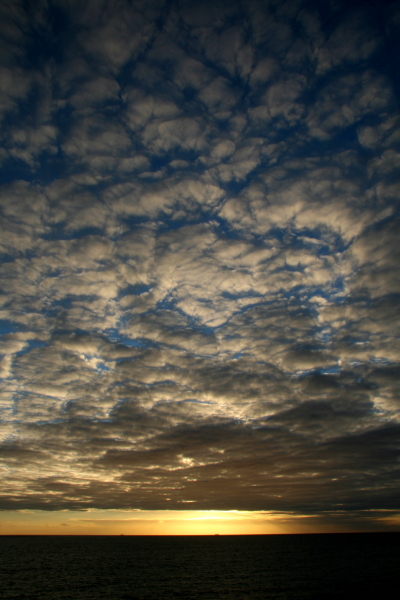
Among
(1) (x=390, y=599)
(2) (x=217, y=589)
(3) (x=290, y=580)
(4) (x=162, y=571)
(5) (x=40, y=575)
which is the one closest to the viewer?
(1) (x=390, y=599)

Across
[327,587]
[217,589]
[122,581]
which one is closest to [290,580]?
[327,587]

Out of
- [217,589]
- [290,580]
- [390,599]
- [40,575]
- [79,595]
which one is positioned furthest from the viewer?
[40,575]

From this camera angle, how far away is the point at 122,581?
82.6 m

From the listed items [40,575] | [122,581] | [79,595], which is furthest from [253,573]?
[40,575]

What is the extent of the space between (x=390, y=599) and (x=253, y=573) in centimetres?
4447

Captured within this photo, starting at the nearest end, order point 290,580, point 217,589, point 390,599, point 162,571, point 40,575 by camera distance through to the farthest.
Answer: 1. point 390,599
2. point 217,589
3. point 290,580
4. point 40,575
5. point 162,571

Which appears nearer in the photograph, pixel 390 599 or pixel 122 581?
pixel 390 599

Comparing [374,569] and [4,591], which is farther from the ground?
[4,591]

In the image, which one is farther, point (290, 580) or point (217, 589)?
point (290, 580)

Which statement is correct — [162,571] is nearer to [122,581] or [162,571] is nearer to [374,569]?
[122,581]

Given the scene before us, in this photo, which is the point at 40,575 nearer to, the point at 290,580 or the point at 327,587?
the point at 290,580

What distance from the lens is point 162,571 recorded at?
3984 inches

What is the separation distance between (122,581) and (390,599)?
59.2 m

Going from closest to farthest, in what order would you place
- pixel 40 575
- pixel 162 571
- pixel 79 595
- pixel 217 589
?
pixel 79 595 < pixel 217 589 < pixel 40 575 < pixel 162 571
